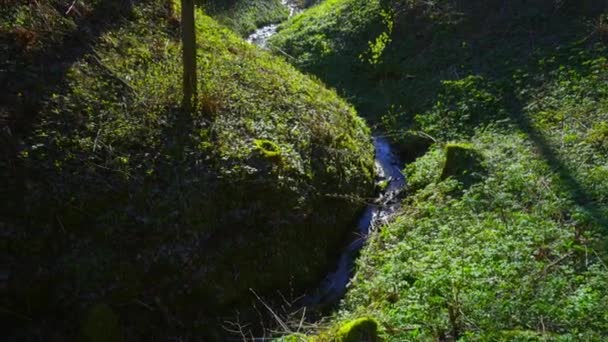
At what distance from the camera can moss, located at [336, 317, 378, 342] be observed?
682 cm

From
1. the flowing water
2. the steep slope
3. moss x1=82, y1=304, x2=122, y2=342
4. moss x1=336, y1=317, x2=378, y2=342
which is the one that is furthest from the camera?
the flowing water

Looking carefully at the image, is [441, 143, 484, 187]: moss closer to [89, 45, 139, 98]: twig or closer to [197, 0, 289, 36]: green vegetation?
[89, 45, 139, 98]: twig

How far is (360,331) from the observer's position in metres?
6.86

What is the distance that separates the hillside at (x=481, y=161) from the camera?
7113 mm

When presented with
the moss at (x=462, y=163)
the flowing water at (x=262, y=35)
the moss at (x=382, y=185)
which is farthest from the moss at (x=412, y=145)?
the flowing water at (x=262, y=35)

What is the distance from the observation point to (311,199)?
10.2 metres

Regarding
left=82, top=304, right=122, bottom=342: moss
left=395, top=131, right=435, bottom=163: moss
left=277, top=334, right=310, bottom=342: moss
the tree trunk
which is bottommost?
left=277, top=334, right=310, bottom=342: moss

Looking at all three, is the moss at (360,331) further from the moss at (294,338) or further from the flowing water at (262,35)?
the flowing water at (262,35)

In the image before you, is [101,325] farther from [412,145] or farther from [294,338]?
[412,145]

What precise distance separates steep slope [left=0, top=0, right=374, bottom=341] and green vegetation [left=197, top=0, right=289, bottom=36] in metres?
10.7

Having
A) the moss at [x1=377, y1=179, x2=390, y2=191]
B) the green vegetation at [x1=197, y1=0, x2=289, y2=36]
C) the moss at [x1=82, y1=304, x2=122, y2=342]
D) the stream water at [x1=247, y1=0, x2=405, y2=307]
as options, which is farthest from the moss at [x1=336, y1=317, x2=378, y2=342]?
the green vegetation at [x1=197, y1=0, x2=289, y2=36]

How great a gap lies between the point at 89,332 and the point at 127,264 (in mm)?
1091

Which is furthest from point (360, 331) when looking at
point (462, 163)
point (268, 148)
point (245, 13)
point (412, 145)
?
point (245, 13)

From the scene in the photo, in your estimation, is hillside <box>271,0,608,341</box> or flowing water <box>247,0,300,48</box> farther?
flowing water <box>247,0,300,48</box>
